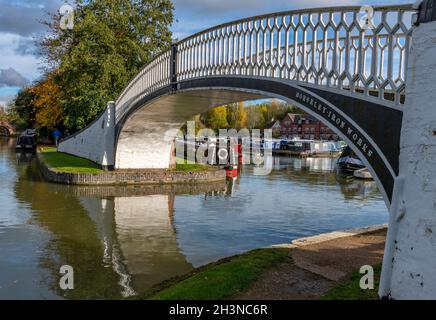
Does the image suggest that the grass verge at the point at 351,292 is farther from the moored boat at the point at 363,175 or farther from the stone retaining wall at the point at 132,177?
the moored boat at the point at 363,175

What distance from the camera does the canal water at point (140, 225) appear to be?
11.8 meters

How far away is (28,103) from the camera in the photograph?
2537 inches

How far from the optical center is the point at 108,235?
53.7 ft

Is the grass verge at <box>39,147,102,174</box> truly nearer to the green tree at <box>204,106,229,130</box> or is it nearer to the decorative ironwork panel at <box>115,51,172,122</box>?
the decorative ironwork panel at <box>115,51,172,122</box>

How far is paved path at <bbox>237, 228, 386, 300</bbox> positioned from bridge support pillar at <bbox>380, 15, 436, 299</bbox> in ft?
6.23

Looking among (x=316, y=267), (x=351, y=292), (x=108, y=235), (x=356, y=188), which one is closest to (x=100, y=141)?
(x=108, y=235)

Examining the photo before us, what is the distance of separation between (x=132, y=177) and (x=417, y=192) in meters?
22.4

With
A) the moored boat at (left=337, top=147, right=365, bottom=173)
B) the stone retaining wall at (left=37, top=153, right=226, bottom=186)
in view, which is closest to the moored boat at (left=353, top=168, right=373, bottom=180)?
the moored boat at (left=337, top=147, right=365, bottom=173)

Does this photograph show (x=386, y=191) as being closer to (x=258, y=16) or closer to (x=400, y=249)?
(x=400, y=249)

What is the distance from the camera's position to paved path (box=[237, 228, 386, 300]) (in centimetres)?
878

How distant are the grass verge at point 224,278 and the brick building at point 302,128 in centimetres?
8817

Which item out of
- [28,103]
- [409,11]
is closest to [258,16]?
[409,11]

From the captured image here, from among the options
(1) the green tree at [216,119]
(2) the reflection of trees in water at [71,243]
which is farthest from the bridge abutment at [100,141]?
(1) the green tree at [216,119]

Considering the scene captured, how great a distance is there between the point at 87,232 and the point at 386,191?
10.9 m
